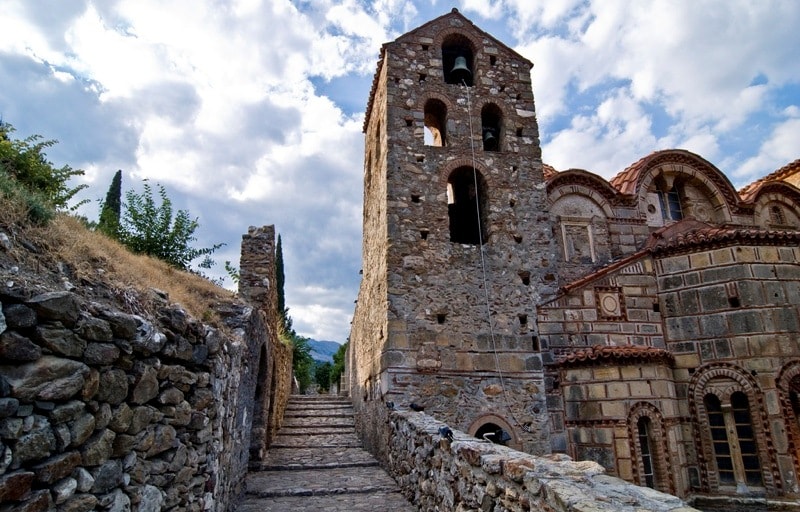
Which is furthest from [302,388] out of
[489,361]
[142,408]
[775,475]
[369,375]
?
[142,408]

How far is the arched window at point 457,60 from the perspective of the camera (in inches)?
436

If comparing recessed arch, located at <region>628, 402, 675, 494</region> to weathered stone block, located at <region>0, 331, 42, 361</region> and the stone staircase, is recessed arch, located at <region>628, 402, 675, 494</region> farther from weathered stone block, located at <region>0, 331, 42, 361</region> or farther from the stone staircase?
weathered stone block, located at <region>0, 331, 42, 361</region>

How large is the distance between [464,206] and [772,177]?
10315mm

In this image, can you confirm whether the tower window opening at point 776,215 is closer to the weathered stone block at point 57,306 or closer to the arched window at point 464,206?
the arched window at point 464,206

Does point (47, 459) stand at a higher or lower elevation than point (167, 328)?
lower

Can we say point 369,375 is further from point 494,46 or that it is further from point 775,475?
point 494,46

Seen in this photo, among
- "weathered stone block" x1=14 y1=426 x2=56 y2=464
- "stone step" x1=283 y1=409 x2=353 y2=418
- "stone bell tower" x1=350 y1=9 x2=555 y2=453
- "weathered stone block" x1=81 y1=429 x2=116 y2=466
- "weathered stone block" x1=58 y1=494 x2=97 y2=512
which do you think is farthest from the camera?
"stone step" x1=283 y1=409 x2=353 y2=418

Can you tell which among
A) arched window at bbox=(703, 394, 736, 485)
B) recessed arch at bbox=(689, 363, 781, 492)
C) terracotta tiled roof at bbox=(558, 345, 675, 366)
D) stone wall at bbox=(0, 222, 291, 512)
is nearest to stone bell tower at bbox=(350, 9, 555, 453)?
terracotta tiled roof at bbox=(558, 345, 675, 366)

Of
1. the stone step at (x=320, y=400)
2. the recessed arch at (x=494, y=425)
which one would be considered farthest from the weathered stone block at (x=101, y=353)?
the stone step at (x=320, y=400)

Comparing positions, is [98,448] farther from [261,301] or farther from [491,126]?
[491,126]

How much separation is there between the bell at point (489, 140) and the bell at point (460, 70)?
4.42ft

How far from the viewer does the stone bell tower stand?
879 cm

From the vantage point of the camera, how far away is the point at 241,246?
10336mm

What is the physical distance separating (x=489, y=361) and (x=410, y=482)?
2794 mm
